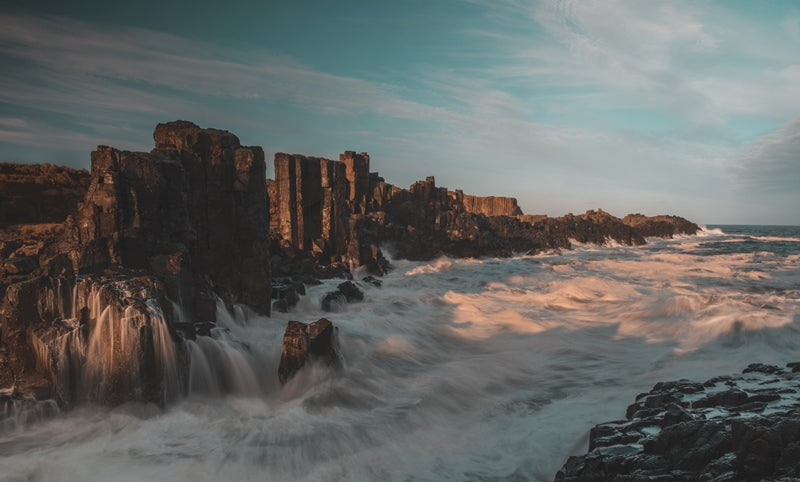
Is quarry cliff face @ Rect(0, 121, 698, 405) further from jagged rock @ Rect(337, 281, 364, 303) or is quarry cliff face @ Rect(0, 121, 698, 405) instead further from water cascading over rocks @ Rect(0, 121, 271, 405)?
jagged rock @ Rect(337, 281, 364, 303)

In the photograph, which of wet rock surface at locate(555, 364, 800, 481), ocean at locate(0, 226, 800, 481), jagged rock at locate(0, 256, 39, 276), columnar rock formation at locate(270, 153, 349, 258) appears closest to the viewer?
wet rock surface at locate(555, 364, 800, 481)

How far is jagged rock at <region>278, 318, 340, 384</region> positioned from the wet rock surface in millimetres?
4946

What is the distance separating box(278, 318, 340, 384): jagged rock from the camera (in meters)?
7.89

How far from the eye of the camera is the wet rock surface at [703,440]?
328cm

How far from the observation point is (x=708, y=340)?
10.1m

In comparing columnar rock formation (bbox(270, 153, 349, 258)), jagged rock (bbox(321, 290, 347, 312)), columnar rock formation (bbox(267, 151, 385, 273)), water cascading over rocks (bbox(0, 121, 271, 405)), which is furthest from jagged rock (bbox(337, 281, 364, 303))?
columnar rock formation (bbox(270, 153, 349, 258))

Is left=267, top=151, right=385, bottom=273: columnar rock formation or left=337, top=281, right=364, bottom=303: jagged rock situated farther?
left=267, top=151, right=385, bottom=273: columnar rock formation

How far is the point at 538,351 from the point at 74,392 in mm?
8881

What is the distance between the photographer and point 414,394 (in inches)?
305

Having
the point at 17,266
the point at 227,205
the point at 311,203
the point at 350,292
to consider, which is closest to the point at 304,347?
the point at 17,266

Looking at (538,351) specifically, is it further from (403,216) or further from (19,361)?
(403,216)

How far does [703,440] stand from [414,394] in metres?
4.75

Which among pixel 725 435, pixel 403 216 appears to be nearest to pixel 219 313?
pixel 725 435

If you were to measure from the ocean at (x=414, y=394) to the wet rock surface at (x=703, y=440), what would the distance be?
107 cm
